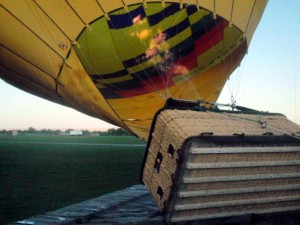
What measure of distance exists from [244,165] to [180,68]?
14.2 ft

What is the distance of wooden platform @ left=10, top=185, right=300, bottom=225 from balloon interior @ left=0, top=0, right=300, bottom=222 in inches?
21.8

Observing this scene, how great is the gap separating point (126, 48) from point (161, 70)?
1.12 metres

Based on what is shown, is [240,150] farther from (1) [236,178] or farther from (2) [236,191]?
(2) [236,191]

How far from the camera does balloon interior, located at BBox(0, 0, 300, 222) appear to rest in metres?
4.20

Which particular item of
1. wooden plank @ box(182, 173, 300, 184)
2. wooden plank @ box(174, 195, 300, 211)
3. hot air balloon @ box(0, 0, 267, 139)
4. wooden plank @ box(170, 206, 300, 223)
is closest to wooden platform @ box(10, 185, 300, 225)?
wooden plank @ box(170, 206, 300, 223)

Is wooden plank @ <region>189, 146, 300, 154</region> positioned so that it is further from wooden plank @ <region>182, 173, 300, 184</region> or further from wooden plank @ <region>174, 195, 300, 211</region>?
wooden plank @ <region>174, 195, 300, 211</region>

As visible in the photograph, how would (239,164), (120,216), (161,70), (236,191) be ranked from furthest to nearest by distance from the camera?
(161,70) → (120,216) → (236,191) → (239,164)

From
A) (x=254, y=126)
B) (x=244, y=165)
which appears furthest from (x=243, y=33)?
(x=244, y=165)

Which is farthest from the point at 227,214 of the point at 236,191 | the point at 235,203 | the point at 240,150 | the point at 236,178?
the point at 240,150

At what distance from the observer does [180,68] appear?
8.16 meters

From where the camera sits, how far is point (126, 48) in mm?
7242

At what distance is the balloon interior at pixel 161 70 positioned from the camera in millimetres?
4203

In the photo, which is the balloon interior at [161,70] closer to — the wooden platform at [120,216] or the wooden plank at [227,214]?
the wooden plank at [227,214]

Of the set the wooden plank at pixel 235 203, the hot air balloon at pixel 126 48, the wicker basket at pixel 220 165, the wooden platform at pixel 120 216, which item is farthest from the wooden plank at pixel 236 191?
the hot air balloon at pixel 126 48
